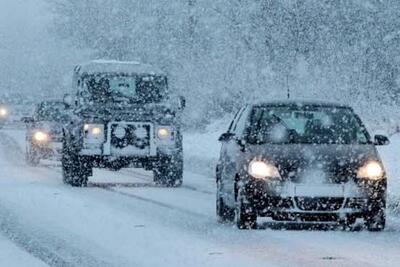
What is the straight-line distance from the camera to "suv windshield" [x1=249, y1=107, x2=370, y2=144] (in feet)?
46.0

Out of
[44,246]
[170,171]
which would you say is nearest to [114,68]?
[170,171]

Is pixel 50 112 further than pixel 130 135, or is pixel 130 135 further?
pixel 50 112

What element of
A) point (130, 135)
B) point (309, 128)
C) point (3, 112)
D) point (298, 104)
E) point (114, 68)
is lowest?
point (3, 112)

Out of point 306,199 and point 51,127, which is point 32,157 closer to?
point 51,127

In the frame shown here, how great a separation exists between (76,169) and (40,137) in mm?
6965

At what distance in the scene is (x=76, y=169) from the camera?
70.2 ft

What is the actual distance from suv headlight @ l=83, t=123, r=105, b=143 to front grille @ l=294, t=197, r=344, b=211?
8623 mm

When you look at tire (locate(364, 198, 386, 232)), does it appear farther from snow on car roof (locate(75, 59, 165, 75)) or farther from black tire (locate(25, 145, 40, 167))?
black tire (locate(25, 145, 40, 167))

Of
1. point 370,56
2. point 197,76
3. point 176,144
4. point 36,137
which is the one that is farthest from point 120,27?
point 176,144

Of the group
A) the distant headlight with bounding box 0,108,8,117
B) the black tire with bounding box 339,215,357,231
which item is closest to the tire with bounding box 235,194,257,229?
the black tire with bounding box 339,215,357,231

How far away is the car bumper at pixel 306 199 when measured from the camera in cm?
1299

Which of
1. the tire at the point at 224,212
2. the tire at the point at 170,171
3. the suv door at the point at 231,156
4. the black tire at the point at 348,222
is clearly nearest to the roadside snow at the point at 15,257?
the suv door at the point at 231,156

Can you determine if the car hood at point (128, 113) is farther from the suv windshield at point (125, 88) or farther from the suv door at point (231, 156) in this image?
the suv door at point (231, 156)

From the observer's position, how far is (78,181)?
846 inches
